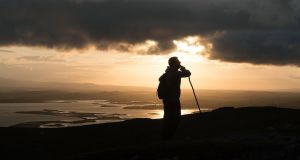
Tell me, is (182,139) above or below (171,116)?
below

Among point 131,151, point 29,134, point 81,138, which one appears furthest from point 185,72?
point 29,134

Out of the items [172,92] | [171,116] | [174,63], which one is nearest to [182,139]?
[171,116]

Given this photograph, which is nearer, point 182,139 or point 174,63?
point 182,139

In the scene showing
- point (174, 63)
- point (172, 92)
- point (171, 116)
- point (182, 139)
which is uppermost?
point (174, 63)

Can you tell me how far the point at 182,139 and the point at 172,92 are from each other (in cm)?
164

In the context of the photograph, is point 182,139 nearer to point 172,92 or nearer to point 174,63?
point 172,92

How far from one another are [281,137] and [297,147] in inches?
84.6

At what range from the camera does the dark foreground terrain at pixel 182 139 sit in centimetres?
1255

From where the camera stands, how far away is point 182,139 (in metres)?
16.5

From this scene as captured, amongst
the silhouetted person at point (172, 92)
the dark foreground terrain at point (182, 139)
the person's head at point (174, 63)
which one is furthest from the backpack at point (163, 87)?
the dark foreground terrain at point (182, 139)

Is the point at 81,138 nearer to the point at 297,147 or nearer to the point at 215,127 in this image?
the point at 215,127

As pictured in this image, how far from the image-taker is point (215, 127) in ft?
71.1

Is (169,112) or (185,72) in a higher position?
(185,72)

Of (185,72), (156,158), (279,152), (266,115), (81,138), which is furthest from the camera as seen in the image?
(266,115)
